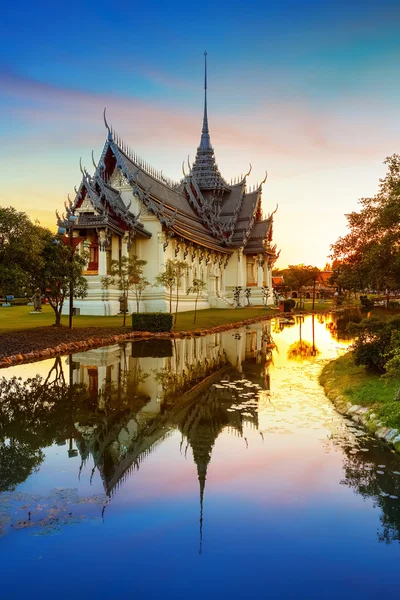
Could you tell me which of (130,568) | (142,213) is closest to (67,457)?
(130,568)

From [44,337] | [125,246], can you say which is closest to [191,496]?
[44,337]

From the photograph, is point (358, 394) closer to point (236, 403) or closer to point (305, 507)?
point (236, 403)

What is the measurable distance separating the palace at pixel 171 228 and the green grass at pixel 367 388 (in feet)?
53.3

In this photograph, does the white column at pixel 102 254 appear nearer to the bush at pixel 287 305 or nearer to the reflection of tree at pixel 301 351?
the reflection of tree at pixel 301 351

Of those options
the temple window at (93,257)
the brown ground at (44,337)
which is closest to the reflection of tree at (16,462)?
the brown ground at (44,337)

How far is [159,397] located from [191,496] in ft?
16.5

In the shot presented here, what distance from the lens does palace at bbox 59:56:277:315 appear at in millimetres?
34312

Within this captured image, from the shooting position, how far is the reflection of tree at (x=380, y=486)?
5.46 m

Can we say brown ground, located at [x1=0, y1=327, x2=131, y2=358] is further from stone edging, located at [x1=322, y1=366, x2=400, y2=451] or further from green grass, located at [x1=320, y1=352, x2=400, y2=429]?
stone edging, located at [x1=322, y1=366, x2=400, y2=451]

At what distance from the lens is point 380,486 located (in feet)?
21.2

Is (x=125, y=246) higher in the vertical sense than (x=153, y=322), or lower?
higher

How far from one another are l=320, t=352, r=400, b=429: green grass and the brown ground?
979 centimetres

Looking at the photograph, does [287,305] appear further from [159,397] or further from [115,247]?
[159,397]

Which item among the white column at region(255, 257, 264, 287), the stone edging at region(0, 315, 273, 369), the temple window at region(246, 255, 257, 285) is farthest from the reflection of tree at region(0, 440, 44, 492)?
the temple window at region(246, 255, 257, 285)
